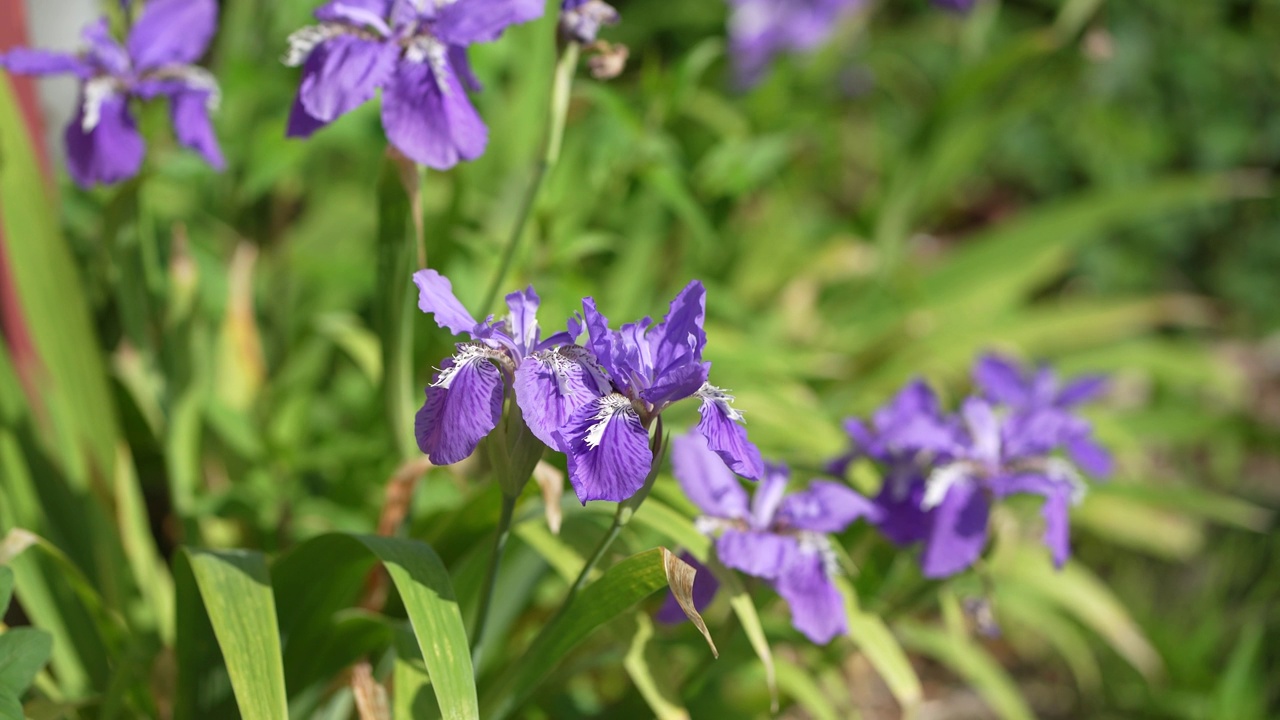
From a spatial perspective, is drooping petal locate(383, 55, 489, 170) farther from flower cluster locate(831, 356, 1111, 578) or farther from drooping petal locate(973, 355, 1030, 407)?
drooping petal locate(973, 355, 1030, 407)

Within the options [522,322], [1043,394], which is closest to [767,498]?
[522,322]

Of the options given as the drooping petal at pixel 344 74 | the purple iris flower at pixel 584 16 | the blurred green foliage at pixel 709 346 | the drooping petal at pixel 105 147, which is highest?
the purple iris flower at pixel 584 16

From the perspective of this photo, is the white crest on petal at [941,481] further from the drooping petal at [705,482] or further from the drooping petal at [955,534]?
the drooping petal at [705,482]

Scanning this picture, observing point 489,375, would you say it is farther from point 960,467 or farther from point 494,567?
point 960,467

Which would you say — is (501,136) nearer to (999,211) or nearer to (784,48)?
(784,48)

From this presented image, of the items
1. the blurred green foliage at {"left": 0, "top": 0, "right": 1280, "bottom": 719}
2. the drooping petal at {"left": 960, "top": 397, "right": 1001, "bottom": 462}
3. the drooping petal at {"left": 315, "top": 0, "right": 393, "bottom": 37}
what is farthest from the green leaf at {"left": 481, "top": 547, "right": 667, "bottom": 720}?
the drooping petal at {"left": 315, "top": 0, "right": 393, "bottom": 37}

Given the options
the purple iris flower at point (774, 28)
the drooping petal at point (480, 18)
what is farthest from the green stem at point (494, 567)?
the purple iris flower at point (774, 28)
